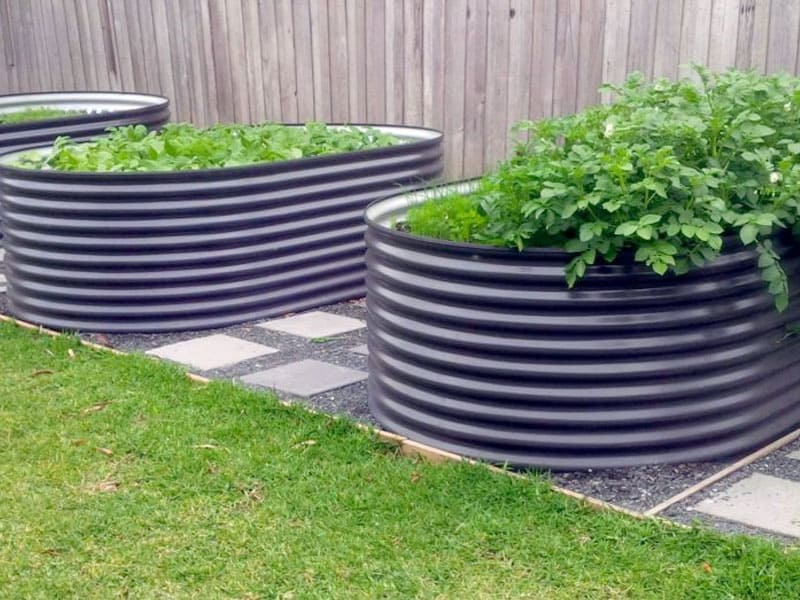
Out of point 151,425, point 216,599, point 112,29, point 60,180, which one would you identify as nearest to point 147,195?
point 60,180

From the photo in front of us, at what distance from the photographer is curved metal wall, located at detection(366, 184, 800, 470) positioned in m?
3.29

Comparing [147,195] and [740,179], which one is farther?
[147,195]

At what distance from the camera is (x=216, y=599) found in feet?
9.02

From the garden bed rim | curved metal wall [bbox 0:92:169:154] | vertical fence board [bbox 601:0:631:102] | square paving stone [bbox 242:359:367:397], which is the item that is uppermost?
vertical fence board [bbox 601:0:631:102]

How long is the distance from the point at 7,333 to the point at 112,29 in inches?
179

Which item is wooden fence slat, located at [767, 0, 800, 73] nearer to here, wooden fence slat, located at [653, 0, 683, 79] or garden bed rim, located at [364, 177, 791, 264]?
wooden fence slat, located at [653, 0, 683, 79]

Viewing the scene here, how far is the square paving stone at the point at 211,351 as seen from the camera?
15.4 feet

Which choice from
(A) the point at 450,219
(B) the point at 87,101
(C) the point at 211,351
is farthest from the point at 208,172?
(B) the point at 87,101

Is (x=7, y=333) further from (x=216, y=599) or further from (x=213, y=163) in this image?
(x=216, y=599)

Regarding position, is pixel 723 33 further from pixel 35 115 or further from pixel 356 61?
pixel 35 115

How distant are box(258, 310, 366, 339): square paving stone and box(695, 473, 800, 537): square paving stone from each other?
92.6 inches

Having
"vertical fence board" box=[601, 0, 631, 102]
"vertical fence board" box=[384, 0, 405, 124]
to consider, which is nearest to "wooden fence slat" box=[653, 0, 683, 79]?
"vertical fence board" box=[601, 0, 631, 102]

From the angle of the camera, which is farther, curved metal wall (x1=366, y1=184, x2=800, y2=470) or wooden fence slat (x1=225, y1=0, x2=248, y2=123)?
wooden fence slat (x1=225, y1=0, x2=248, y2=123)

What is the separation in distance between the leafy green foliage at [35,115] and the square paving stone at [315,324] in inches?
113
